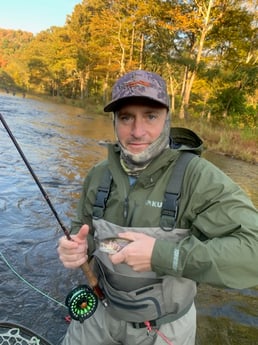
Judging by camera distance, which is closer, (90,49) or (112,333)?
(112,333)

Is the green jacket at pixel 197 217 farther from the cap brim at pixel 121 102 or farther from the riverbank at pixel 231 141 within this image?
the riverbank at pixel 231 141

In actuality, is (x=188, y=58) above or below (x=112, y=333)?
above

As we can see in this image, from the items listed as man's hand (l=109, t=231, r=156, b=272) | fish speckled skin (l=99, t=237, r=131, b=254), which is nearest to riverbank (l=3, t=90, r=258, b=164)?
fish speckled skin (l=99, t=237, r=131, b=254)

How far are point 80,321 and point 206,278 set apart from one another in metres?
1.05

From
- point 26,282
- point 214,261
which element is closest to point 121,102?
point 214,261

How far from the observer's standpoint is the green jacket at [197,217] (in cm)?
163

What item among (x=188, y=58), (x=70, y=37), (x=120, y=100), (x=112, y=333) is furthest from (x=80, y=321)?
(x=70, y=37)

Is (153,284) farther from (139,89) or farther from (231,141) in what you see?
(231,141)

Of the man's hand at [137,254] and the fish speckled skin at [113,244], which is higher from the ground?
the man's hand at [137,254]

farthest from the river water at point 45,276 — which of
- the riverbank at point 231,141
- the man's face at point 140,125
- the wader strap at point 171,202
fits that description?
the riverbank at point 231,141

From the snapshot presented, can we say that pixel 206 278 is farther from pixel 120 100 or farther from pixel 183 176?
pixel 120 100

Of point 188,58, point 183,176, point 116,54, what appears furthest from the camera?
point 116,54

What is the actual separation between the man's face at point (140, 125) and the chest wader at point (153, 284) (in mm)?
244

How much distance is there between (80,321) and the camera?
2.24 metres
